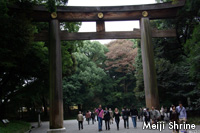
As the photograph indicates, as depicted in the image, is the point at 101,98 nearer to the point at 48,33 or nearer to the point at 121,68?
the point at 121,68

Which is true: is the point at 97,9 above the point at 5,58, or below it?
above

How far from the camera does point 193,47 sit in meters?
13.3

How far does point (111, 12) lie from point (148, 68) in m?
4.59

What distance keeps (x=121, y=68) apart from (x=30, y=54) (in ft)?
78.4

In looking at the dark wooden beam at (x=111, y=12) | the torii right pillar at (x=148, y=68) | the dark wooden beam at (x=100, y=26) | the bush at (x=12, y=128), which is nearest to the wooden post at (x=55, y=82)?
the dark wooden beam at (x=111, y=12)

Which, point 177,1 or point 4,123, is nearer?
point 4,123

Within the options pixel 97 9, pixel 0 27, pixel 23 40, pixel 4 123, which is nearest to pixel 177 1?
pixel 97 9

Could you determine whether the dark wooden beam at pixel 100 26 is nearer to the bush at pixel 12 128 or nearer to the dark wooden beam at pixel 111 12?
the dark wooden beam at pixel 111 12

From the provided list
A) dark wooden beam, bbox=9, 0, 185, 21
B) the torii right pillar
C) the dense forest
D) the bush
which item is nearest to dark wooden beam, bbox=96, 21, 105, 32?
dark wooden beam, bbox=9, 0, 185, 21

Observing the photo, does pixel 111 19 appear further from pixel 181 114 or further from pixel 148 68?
pixel 181 114

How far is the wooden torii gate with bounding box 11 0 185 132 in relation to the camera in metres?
13.9

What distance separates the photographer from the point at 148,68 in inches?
557

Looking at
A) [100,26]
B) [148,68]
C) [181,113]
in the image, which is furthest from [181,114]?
[100,26]

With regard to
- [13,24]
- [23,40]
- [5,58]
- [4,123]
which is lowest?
[4,123]
